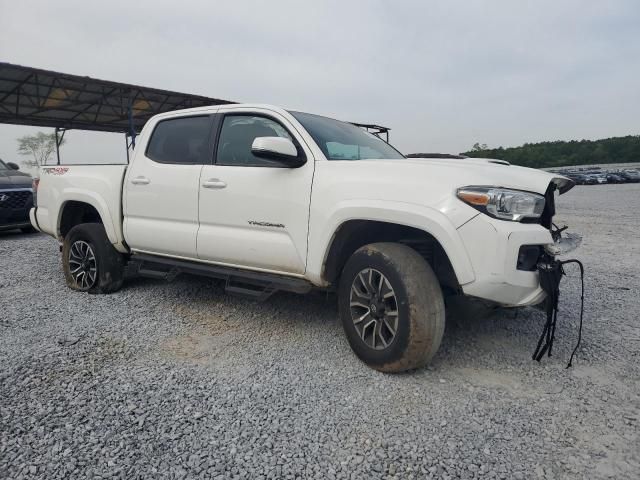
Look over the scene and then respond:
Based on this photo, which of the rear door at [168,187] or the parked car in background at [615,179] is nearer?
the rear door at [168,187]

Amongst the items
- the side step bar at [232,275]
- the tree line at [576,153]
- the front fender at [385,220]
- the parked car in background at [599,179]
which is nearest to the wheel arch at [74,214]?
the side step bar at [232,275]

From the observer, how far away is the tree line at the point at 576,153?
7350cm

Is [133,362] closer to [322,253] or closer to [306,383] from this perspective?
[306,383]

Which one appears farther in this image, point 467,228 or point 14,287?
point 14,287

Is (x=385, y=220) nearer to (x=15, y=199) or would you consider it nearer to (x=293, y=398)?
(x=293, y=398)

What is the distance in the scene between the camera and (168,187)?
3873 mm

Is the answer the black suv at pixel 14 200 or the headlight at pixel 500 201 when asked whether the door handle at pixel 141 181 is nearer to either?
the headlight at pixel 500 201

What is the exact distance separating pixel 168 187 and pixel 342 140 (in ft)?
5.21

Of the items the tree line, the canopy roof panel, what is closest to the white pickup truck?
the canopy roof panel

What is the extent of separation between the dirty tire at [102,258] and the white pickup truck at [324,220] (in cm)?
1

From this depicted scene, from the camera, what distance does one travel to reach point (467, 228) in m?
2.49

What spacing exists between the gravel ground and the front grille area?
500 cm

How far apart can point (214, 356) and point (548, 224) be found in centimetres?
243

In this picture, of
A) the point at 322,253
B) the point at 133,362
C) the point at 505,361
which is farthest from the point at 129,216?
the point at 505,361
